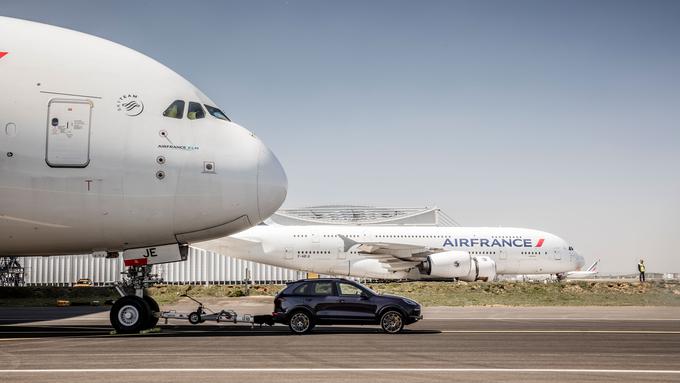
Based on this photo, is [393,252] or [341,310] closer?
[341,310]

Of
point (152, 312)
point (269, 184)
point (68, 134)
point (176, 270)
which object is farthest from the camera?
point (176, 270)

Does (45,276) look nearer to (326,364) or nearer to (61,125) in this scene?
(61,125)

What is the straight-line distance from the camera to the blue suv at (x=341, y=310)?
17.7 m

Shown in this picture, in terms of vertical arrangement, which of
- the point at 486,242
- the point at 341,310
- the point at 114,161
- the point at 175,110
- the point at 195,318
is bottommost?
the point at 195,318

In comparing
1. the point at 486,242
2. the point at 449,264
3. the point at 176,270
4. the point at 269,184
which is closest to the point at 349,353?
the point at 269,184

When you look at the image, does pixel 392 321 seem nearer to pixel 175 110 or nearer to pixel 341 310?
pixel 341 310

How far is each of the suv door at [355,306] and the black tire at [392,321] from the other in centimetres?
30

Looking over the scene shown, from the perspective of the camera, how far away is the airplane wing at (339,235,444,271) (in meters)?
46.3

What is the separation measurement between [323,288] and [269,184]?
12.8 ft

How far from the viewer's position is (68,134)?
14648mm

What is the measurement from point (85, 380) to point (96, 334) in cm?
787

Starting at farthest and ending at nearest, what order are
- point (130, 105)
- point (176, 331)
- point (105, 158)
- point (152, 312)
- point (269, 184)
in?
point (176, 331) → point (152, 312) → point (269, 184) → point (130, 105) → point (105, 158)

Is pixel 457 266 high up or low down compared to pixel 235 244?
down

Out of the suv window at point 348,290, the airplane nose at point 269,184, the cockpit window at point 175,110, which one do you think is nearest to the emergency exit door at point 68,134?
the cockpit window at point 175,110
